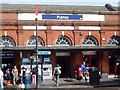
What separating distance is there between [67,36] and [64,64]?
3374 mm

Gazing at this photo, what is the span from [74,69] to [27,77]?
16.7m

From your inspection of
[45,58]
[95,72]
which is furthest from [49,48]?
[95,72]

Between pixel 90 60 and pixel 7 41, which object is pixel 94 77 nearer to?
pixel 90 60

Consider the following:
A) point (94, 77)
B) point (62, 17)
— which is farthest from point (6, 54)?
point (94, 77)

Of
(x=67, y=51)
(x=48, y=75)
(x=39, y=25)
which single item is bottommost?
(x=48, y=75)

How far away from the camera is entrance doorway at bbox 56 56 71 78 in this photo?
42312 millimetres

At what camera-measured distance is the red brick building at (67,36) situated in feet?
133

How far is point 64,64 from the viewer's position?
141 feet

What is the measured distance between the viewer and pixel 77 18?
42250 millimetres

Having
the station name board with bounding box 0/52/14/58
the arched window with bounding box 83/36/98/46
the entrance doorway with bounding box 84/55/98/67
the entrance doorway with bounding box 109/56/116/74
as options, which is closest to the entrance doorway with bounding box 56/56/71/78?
the entrance doorway with bounding box 84/55/98/67

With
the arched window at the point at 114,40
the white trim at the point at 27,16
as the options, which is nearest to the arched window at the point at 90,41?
the arched window at the point at 114,40

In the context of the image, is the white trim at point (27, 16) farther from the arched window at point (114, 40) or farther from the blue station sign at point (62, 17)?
the arched window at point (114, 40)

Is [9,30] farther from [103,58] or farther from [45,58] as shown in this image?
[103,58]

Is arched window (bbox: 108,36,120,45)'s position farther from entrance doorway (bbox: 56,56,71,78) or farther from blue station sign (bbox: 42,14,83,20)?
entrance doorway (bbox: 56,56,71,78)
